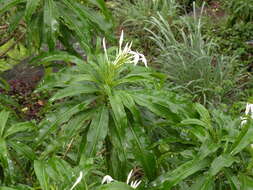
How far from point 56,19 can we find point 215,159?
0.91m

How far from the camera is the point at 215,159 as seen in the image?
A: 4.02 ft

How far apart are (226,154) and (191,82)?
2933 millimetres

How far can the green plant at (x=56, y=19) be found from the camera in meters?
1.74

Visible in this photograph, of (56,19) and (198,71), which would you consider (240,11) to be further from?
(56,19)

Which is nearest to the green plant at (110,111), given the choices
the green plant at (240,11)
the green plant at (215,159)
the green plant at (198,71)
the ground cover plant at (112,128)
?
the ground cover plant at (112,128)

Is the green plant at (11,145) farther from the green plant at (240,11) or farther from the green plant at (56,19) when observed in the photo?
the green plant at (240,11)

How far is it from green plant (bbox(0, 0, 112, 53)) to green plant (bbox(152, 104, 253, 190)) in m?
0.60

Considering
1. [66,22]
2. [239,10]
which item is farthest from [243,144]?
[239,10]

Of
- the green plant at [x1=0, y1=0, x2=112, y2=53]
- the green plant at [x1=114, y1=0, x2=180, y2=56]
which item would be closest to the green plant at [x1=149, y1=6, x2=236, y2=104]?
the green plant at [x1=114, y1=0, x2=180, y2=56]

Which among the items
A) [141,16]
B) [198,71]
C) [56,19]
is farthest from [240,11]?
[56,19]

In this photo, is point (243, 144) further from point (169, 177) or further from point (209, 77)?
point (209, 77)

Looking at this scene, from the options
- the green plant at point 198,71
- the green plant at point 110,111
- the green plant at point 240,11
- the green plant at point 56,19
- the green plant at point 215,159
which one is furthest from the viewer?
the green plant at point 240,11

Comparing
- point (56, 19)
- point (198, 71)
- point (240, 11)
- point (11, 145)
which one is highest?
point (56, 19)

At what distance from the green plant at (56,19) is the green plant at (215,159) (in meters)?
0.60
